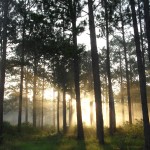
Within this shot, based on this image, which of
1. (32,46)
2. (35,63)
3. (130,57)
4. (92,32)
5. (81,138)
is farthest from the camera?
(130,57)

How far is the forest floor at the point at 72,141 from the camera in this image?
1396 centimetres

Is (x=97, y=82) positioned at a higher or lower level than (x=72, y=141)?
higher

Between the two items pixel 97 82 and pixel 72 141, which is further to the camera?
pixel 72 141

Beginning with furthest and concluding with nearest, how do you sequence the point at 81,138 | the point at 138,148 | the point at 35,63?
the point at 35,63
the point at 81,138
the point at 138,148

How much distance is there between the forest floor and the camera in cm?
1396

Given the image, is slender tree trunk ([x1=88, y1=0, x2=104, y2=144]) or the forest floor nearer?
the forest floor

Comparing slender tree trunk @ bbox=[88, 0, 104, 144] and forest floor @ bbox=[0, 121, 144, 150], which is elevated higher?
slender tree trunk @ bbox=[88, 0, 104, 144]

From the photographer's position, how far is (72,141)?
16609 millimetres

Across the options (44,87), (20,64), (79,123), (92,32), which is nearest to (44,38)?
(20,64)

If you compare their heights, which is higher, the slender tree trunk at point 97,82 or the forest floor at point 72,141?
the slender tree trunk at point 97,82

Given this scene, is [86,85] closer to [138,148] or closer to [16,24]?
[16,24]

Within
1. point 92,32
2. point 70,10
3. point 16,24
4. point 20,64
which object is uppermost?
point 16,24

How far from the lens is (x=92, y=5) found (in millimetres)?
17031

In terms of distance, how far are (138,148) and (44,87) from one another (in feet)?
95.4
